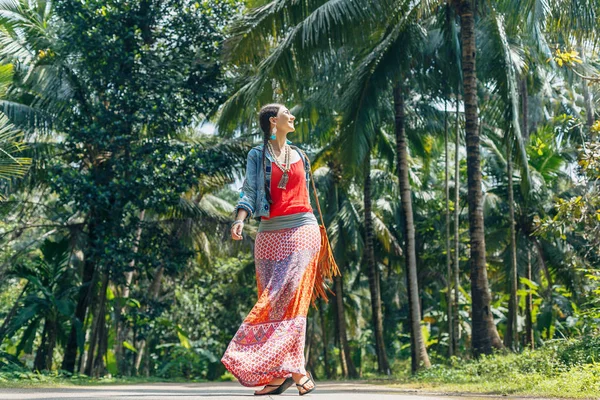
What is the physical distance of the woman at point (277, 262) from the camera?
591cm

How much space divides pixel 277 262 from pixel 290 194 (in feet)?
1.69

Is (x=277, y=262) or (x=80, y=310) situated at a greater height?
(x=80, y=310)

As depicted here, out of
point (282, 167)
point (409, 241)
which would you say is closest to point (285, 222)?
point (282, 167)

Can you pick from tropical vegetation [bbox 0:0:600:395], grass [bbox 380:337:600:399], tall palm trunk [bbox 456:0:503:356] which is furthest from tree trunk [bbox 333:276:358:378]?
grass [bbox 380:337:600:399]

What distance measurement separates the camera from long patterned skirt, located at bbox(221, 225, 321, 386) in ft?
19.3

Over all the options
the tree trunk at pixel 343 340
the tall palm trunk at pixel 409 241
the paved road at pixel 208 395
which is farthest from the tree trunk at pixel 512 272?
the paved road at pixel 208 395

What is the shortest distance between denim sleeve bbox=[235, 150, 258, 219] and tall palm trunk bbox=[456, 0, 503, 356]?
7700mm

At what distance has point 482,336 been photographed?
43.6ft

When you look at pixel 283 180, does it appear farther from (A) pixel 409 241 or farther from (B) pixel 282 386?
(A) pixel 409 241

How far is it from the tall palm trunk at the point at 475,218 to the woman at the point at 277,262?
738 cm

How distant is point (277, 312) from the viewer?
6.14 meters

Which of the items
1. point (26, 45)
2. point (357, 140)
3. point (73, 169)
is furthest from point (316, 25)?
point (26, 45)

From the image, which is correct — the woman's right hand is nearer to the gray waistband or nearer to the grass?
the gray waistband

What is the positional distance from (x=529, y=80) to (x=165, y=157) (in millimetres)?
8096
